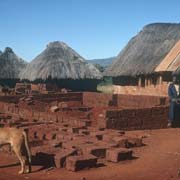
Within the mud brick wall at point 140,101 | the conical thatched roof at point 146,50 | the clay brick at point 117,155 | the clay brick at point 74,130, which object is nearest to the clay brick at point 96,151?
the clay brick at point 117,155

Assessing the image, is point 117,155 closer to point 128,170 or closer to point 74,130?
point 128,170

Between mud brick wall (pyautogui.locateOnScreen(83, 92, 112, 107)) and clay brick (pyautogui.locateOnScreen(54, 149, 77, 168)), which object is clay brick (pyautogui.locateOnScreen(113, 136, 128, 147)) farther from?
mud brick wall (pyautogui.locateOnScreen(83, 92, 112, 107))

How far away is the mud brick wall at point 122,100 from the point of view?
52.8 feet

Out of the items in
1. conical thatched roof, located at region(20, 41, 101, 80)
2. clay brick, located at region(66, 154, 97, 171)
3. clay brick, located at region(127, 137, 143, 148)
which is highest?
conical thatched roof, located at region(20, 41, 101, 80)

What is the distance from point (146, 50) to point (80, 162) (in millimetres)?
14921

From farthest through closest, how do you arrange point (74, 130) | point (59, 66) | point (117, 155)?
1. point (59, 66)
2. point (74, 130)
3. point (117, 155)

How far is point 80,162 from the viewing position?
768 centimetres

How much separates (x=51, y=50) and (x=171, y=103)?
15345 millimetres

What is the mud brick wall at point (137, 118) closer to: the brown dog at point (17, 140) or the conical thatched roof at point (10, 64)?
the brown dog at point (17, 140)

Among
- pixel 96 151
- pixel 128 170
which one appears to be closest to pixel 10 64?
pixel 96 151

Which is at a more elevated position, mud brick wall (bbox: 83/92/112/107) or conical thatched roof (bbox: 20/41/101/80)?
conical thatched roof (bbox: 20/41/101/80)

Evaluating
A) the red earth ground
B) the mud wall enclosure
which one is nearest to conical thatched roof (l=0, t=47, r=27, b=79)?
the mud wall enclosure

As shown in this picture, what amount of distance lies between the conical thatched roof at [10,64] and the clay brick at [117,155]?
21.5 metres

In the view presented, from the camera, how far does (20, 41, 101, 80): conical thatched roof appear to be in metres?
25.8
